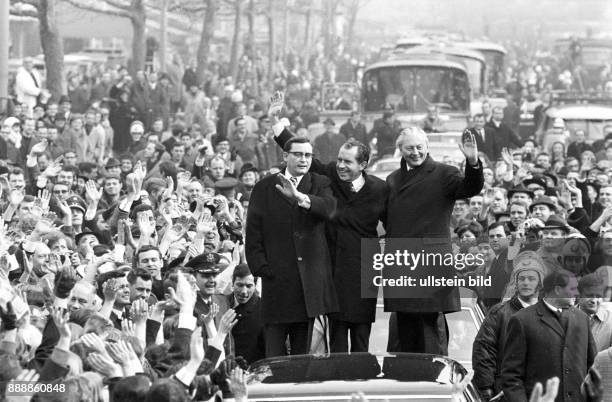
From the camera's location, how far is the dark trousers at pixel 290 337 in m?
10.8

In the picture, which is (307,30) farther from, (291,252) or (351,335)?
(291,252)

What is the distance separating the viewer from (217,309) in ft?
34.5

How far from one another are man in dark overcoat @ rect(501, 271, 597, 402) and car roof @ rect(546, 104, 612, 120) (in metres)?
20.7

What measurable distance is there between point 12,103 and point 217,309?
15.9 meters

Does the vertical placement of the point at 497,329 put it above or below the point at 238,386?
below

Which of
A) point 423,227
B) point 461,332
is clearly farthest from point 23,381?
point 461,332

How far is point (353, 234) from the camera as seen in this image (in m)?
10.8

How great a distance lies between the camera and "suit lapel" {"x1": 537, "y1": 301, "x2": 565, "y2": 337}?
982cm

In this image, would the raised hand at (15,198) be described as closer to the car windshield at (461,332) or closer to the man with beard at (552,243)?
the man with beard at (552,243)

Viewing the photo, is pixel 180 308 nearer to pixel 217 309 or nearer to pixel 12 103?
pixel 217 309

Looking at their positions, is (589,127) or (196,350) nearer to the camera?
(196,350)

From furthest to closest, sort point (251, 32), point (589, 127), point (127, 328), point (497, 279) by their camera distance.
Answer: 1. point (251, 32)
2. point (589, 127)
3. point (497, 279)
4. point (127, 328)

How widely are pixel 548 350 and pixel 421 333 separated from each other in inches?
45.1

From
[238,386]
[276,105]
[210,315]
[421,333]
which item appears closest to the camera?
[238,386]
